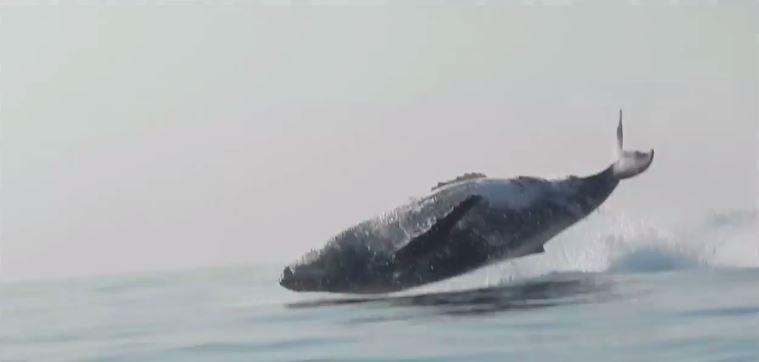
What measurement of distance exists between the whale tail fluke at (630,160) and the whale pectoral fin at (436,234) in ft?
2.65

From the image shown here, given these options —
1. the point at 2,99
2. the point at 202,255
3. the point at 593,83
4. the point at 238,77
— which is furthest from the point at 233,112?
the point at 593,83

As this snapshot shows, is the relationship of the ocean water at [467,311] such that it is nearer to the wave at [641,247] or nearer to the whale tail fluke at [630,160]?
the wave at [641,247]

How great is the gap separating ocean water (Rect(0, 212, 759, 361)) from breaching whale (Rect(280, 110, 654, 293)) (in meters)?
0.09

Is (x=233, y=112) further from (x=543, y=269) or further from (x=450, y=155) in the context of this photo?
(x=543, y=269)

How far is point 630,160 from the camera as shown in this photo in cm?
668

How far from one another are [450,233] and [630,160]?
1081mm

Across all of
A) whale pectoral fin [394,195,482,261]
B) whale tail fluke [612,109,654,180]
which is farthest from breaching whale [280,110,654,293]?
whale tail fluke [612,109,654,180]

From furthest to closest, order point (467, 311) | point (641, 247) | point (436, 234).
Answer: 1. point (436, 234)
2. point (641, 247)
3. point (467, 311)

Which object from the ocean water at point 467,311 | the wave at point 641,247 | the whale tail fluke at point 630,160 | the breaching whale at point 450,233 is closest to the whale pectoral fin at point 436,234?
the breaching whale at point 450,233

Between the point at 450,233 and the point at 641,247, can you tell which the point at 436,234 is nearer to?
the point at 450,233

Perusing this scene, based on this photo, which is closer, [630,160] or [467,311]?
[467,311]

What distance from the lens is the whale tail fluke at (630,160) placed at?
21.9 feet

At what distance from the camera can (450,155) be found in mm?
6750

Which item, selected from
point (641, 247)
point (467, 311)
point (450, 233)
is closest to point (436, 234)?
point (450, 233)
